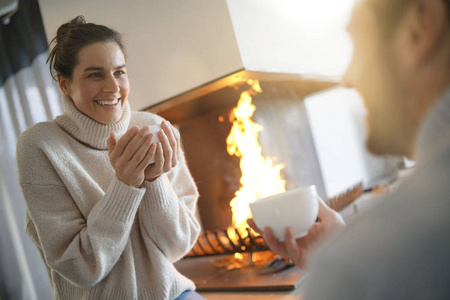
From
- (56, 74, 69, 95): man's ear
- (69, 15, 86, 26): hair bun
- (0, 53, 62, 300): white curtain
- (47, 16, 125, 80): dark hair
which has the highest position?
(69, 15, 86, 26): hair bun

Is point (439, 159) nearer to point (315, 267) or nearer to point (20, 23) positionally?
point (315, 267)

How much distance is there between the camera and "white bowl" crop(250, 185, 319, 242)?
0.32m

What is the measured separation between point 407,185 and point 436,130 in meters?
0.03

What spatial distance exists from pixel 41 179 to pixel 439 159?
54 centimetres

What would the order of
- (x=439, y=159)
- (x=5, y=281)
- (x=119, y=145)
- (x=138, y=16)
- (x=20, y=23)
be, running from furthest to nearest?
(x=5, y=281)
(x=20, y=23)
(x=138, y=16)
(x=119, y=145)
(x=439, y=159)

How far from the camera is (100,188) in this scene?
60cm

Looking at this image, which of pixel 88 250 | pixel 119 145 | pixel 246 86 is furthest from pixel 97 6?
pixel 246 86

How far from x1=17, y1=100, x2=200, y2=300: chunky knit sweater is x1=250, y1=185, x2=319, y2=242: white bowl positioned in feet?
0.85

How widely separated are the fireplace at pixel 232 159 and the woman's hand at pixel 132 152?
0.27 m

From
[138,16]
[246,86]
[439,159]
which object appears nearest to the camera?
[439,159]

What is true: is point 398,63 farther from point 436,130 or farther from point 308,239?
→ point 308,239

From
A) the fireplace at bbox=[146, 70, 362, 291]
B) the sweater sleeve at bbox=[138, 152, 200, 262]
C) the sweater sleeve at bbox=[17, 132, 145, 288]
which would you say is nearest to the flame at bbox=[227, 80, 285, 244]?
the fireplace at bbox=[146, 70, 362, 291]

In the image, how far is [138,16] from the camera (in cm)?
60

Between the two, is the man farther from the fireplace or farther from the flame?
the flame
